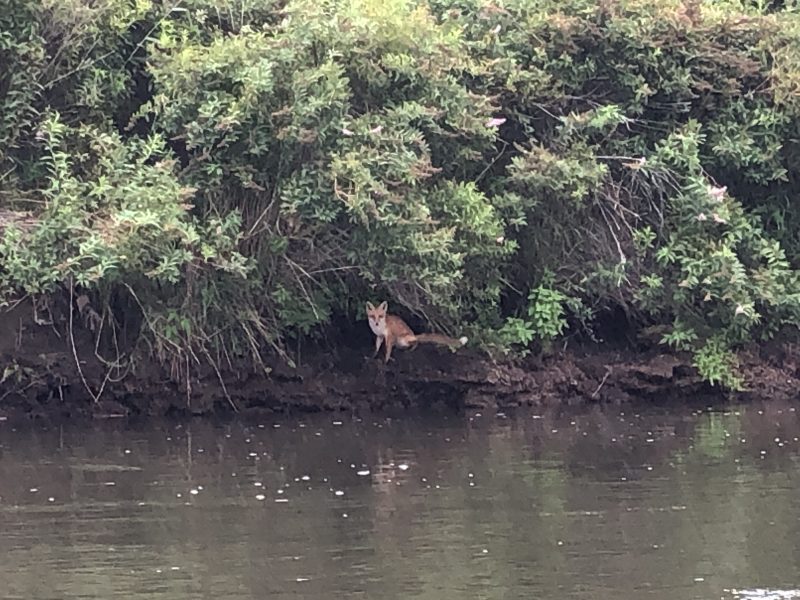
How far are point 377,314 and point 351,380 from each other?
3.47 ft

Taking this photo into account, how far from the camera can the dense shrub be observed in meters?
15.6

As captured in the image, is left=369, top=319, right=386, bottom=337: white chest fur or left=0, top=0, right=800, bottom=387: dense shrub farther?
left=369, top=319, right=386, bottom=337: white chest fur

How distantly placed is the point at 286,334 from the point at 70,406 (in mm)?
2649

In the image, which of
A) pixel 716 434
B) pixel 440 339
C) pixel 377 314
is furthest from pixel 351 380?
pixel 716 434

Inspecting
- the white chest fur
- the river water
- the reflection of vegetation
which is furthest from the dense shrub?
the river water

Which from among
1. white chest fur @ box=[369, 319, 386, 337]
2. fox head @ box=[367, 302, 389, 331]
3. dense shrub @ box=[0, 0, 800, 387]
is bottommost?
white chest fur @ box=[369, 319, 386, 337]

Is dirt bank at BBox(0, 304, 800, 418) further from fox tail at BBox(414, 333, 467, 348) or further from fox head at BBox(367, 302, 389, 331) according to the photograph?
fox head at BBox(367, 302, 389, 331)

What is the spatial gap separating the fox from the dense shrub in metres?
0.24

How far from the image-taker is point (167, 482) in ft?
44.0

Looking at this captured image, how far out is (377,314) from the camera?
17266mm

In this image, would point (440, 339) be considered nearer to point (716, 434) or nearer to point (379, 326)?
point (379, 326)

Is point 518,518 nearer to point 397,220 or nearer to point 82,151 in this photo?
point 397,220

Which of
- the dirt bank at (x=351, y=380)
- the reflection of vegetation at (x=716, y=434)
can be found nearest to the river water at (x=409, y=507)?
the reflection of vegetation at (x=716, y=434)

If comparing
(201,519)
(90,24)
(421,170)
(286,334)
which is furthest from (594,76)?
(201,519)
